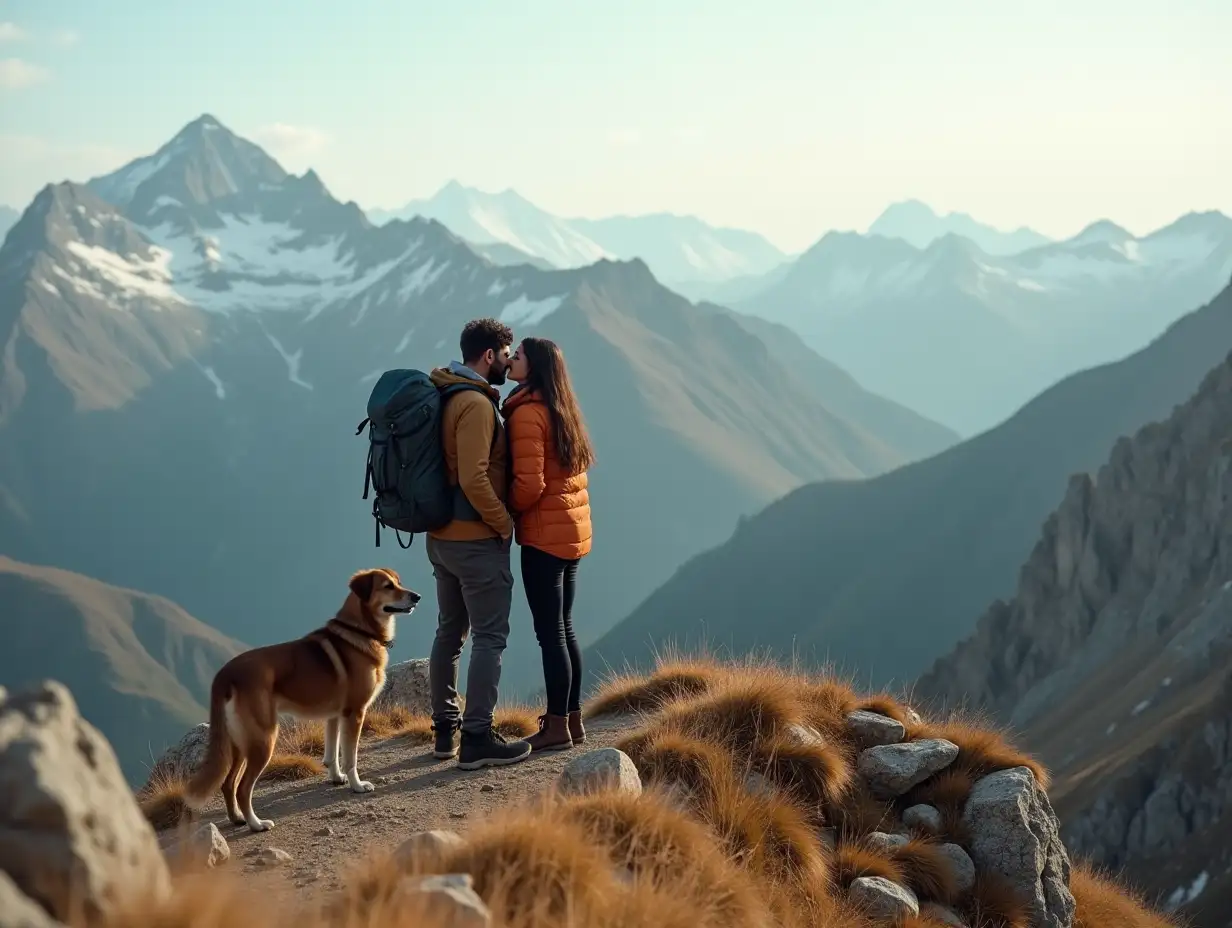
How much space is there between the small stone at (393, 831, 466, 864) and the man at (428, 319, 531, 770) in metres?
3.79

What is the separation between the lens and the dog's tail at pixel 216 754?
10.7 meters

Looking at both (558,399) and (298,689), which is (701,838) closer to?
(298,689)

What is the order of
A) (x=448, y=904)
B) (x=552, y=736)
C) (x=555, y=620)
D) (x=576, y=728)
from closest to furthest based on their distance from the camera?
(x=448, y=904) → (x=555, y=620) → (x=552, y=736) → (x=576, y=728)

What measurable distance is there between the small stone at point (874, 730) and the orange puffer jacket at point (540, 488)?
455 centimetres

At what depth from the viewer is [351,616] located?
11883mm

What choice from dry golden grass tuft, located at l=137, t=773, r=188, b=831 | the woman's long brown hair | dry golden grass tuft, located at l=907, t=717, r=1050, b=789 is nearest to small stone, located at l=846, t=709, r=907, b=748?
dry golden grass tuft, located at l=907, t=717, r=1050, b=789

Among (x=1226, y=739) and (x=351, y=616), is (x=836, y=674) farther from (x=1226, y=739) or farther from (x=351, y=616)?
(x=1226, y=739)

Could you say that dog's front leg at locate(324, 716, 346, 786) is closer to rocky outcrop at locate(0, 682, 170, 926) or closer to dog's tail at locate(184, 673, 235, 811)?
dog's tail at locate(184, 673, 235, 811)

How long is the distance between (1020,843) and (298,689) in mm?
8370

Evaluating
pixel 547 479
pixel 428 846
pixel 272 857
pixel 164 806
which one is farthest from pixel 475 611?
pixel 428 846

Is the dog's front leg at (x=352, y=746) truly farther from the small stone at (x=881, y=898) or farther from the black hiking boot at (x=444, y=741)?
the small stone at (x=881, y=898)

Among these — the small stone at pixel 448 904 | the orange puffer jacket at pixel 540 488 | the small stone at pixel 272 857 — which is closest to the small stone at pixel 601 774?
the small stone at pixel 272 857

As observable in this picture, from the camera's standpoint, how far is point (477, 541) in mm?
12781

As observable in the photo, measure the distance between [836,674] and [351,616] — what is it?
8124mm
